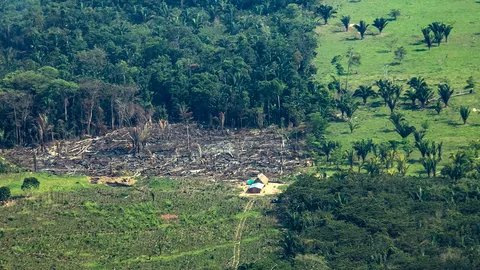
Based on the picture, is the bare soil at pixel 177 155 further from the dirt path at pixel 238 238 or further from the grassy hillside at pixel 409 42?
the grassy hillside at pixel 409 42

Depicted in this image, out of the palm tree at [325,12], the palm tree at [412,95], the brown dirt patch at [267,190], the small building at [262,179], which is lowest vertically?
the brown dirt patch at [267,190]

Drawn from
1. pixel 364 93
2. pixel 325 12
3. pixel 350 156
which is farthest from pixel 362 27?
pixel 350 156

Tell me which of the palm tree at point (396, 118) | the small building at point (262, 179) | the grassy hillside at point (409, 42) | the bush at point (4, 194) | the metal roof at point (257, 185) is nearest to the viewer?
the bush at point (4, 194)

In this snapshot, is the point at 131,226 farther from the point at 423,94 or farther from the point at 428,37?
the point at 428,37

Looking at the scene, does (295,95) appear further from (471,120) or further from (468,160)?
(468,160)

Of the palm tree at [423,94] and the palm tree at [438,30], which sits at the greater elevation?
the palm tree at [438,30]

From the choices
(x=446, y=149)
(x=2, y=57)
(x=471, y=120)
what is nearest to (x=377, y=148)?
(x=446, y=149)

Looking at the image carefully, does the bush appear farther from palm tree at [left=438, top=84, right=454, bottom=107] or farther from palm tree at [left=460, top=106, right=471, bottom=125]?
palm tree at [left=438, top=84, right=454, bottom=107]

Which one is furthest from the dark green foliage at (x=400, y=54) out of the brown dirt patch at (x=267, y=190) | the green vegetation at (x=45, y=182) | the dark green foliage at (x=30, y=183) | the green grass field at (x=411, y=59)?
the dark green foliage at (x=30, y=183)
